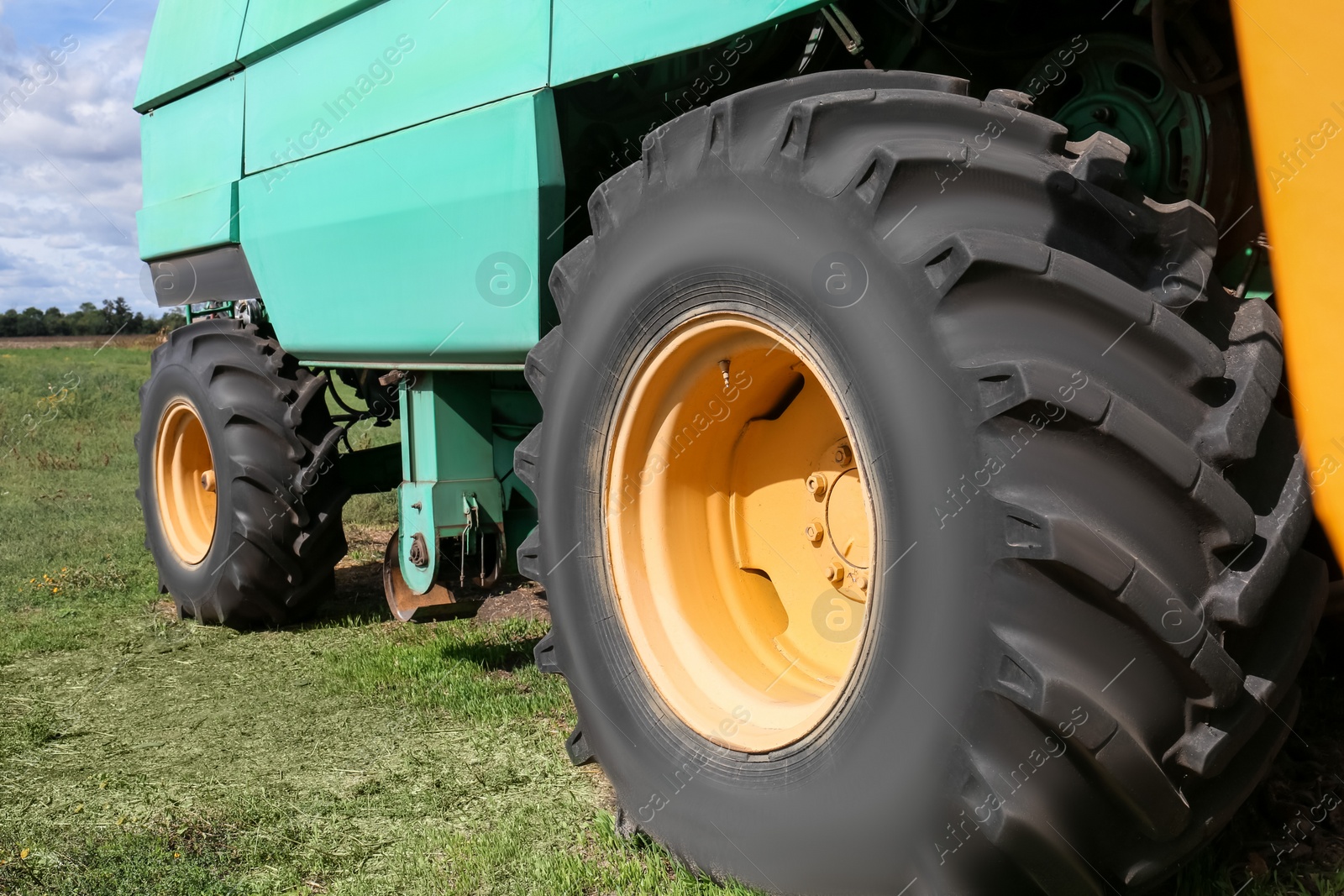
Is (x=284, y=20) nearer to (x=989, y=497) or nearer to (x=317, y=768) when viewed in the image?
(x=317, y=768)

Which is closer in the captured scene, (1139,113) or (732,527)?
(1139,113)

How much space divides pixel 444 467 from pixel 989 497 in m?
2.58

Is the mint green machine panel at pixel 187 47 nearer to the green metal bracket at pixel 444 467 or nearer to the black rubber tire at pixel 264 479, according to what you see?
the black rubber tire at pixel 264 479

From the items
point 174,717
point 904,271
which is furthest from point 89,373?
point 904,271

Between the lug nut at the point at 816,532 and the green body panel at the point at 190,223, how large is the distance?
2971mm

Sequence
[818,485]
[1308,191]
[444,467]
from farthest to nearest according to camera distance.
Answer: [444,467]
[818,485]
[1308,191]

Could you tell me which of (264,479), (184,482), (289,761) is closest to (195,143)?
(264,479)

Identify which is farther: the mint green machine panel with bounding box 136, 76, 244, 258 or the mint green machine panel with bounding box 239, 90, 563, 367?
the mint green machine panel with bounding box 136, 76, 244, 258

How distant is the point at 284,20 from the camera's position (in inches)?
153

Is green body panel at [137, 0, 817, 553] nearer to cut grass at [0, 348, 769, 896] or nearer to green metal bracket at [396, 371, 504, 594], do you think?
green metal bracket at [396, 371, 504, 594]

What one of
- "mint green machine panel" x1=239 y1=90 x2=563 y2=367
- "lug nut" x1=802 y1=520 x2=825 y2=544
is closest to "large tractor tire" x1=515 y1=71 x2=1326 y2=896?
"lug nut" x1=802 y1=520 x2=825 y2=544

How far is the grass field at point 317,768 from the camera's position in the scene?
2430mm

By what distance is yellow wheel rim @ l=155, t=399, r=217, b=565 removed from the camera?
530 centimetres

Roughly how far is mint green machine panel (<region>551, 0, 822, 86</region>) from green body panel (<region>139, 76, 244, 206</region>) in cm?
205
